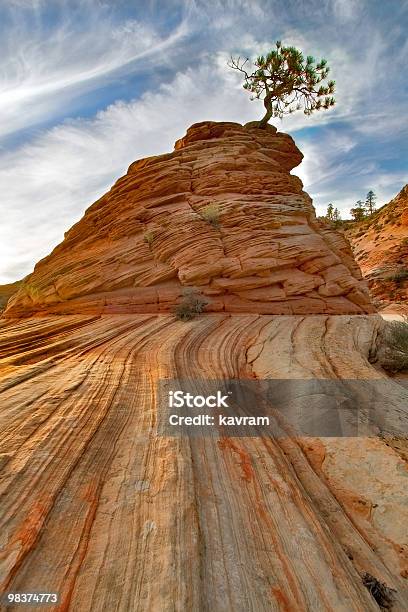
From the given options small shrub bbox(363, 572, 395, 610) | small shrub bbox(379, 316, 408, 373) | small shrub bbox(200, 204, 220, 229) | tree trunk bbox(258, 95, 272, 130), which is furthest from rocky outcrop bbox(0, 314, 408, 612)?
tree trunk bbox(258, 95, 272, 130)

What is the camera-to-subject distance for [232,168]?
16797mm

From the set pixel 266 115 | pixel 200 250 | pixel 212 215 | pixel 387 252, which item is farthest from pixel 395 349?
pixel 387 252

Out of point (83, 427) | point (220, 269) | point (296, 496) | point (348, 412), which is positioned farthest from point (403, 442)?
point (220, 269)

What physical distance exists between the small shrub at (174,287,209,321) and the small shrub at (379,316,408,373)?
5.96 meters

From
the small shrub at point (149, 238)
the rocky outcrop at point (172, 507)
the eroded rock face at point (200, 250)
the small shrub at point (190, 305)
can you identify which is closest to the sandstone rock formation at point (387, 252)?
the eroded rock face at point (200, 250)

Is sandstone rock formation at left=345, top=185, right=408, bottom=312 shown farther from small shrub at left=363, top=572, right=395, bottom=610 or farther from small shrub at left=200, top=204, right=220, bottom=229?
small shrub at left=363, top=572, right=395, bottom=610

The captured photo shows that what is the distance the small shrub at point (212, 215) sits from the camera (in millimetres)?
→ 14156

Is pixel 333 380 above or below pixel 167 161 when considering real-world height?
below

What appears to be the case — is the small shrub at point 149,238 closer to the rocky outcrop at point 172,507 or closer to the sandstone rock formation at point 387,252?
the rocky outcrop at point 172,507

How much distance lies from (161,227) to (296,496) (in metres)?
11.7

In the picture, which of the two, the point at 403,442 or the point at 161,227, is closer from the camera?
the point at 403,442

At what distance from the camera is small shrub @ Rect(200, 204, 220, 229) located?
14.2m

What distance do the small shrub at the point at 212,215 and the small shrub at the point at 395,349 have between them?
755cm

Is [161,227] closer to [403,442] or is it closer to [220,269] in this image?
[220,269]
